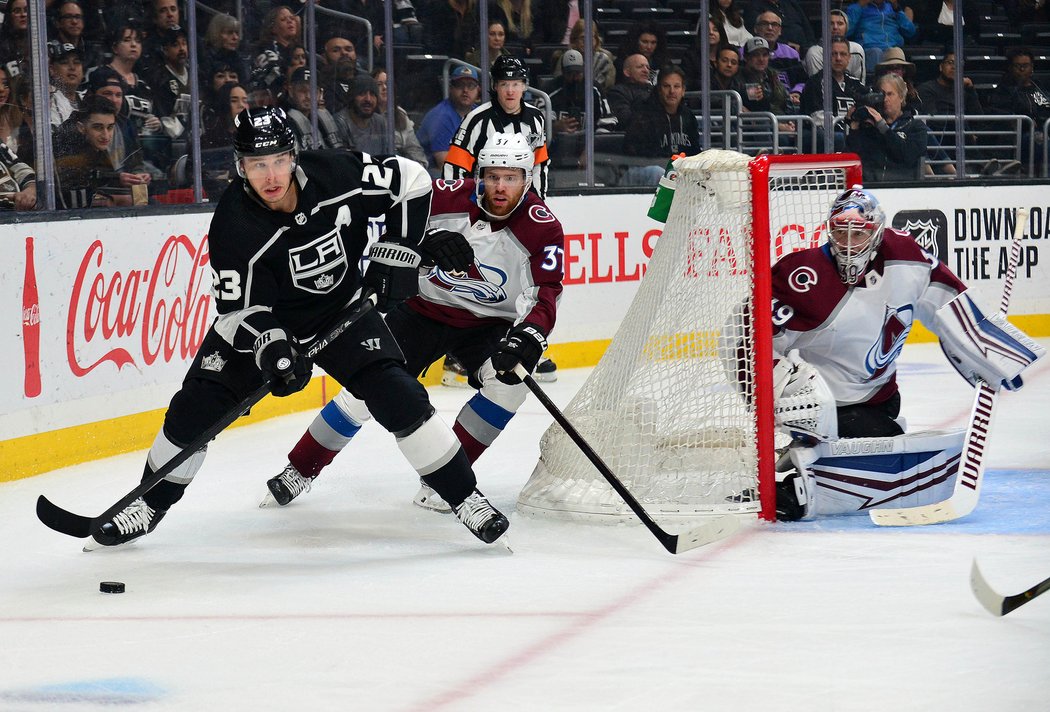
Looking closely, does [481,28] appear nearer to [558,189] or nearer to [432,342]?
[558,189]

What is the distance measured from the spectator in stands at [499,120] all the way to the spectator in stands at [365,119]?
0.93m

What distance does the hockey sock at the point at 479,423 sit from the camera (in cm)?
366

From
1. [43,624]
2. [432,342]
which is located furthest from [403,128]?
[43,624]

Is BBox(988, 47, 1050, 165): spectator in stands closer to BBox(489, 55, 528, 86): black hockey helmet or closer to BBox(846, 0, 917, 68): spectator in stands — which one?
BBox(846, 0, 917, 68): spectator in stands

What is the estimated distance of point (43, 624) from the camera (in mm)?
2725

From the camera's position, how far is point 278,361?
3.04 metres

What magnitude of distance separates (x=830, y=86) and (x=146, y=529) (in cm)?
543

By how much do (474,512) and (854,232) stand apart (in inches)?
45.3

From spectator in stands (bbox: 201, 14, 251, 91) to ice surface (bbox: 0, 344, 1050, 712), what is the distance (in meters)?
2.09

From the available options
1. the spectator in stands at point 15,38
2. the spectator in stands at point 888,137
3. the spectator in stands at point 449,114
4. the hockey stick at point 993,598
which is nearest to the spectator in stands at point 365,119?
the spectator in stands at point 449,114

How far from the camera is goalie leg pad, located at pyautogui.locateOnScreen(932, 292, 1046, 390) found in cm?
351

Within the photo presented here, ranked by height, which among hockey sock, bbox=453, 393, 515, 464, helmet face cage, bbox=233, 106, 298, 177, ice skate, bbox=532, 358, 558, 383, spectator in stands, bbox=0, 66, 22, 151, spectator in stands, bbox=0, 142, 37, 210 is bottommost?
ice skate, bbox=532, 358, 558, 383

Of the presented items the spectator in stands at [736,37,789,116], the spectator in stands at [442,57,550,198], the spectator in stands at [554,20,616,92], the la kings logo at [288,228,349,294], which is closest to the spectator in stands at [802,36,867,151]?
the spectator in stands at [736,37,789,116]

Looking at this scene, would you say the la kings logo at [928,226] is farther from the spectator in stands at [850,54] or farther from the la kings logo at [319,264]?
the la kings logo at [319,264]
